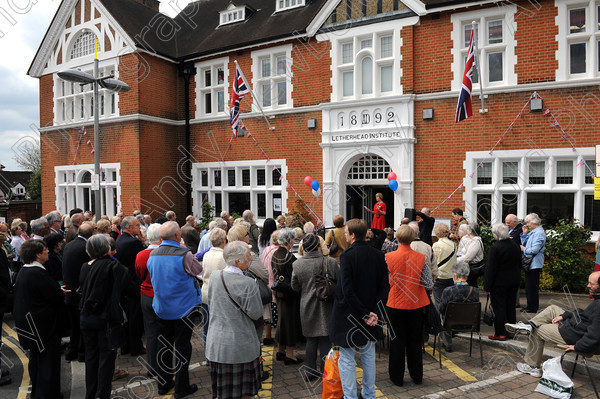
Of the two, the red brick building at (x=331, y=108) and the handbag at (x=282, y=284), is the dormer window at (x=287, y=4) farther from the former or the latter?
the handbag at (x=282, y=284)

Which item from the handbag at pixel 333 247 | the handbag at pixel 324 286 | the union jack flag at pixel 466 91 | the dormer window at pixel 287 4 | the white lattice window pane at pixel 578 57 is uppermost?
the dormer window at pixel 287 4

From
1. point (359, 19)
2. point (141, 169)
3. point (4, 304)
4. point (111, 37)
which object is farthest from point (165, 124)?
point (4, 304)

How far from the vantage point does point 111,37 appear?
15.3 m

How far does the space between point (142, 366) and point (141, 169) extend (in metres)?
10.2

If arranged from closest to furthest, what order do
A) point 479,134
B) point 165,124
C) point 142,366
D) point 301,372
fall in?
1. point 301,372
2. point 142,366
3. point 479,134
4. point 165,124

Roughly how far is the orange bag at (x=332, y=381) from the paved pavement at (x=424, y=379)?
0.29 metres

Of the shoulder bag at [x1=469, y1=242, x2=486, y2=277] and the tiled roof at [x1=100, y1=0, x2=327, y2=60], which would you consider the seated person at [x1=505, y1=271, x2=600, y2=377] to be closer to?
the shoulder bag at [x1=469, y1=242, x2=486, y2=277]

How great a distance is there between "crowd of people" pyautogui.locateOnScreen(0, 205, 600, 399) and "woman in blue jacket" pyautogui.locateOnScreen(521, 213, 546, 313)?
141 cm

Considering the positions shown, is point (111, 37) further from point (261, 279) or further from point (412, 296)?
point (412, 296)

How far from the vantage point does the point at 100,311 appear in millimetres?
4562

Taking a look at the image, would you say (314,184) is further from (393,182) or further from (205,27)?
(205,27)

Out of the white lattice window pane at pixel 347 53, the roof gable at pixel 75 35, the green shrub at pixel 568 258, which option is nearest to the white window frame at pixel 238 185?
the white lattice window pane at pixel 347 53

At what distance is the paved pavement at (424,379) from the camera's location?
4.92 meters

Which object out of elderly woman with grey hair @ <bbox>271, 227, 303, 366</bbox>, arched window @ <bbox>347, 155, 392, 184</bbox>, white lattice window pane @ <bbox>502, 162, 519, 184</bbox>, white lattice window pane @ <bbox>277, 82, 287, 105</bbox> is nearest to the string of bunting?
white lattice window pane @ <bbox>502, 162, 519, 184</bbox>
